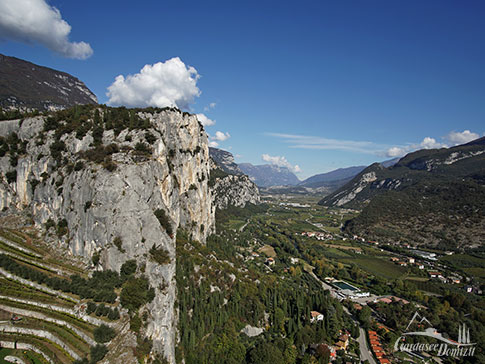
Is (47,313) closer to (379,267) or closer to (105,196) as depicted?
(105,196)

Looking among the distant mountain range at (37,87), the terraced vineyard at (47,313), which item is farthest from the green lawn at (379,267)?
the distant mountain range at (37,87)

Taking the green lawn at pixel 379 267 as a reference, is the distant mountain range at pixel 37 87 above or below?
above

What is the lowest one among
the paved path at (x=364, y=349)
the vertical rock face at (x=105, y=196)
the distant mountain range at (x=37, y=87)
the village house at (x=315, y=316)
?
the paved path at (x=364, y=349)

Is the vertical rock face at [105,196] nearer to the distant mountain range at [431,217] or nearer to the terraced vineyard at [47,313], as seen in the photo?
the terraced vineyard at [47,313]

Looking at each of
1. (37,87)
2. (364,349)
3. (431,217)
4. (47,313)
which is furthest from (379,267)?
(37,87)

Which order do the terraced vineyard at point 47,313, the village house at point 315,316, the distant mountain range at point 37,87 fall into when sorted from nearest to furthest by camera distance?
the terraced vineyard at point 47,313 → the village house at point 315,316 → the distant mountain range at point 37,87

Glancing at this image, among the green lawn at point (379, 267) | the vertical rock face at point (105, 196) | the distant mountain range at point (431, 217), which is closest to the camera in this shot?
the vertical rock face at point (105, 196)

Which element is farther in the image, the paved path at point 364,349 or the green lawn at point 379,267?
the green lawn at point 379,267
